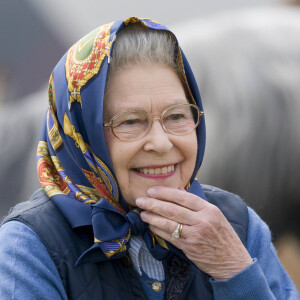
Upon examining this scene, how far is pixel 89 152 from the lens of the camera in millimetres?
1684

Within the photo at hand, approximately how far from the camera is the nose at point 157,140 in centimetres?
163

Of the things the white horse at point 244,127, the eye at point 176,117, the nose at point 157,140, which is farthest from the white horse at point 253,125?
the nose at point 157,140

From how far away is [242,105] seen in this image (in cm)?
283

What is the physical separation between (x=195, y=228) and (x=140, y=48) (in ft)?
2.03

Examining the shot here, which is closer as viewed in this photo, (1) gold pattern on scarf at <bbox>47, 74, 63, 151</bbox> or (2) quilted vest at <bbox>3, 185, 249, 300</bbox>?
(2) quilted vest at <bbox>3, 185, 249, 300</bbox>

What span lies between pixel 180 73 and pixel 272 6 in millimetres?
1778

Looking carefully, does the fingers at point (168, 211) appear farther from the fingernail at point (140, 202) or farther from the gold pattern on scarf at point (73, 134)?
the gold pattern on scarf at point (73, 134)

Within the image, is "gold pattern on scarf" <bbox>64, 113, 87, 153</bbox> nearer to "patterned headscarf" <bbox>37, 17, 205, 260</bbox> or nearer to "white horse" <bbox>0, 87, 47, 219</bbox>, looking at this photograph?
"patterned headscarf" <bbox>37, 17, 205, 260</bbox>

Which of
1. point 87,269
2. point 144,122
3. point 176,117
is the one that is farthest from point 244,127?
point 87,269

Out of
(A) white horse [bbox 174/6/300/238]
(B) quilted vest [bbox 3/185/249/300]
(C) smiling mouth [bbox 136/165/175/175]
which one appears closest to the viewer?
(B) quilted vest [bbox 3/185/249/300]

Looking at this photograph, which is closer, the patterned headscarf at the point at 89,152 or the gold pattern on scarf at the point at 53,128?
the patterned headscarf at the point at 89,152

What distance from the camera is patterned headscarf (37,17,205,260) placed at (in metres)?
1.62

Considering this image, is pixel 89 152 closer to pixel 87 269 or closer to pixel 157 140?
pixel 157 140

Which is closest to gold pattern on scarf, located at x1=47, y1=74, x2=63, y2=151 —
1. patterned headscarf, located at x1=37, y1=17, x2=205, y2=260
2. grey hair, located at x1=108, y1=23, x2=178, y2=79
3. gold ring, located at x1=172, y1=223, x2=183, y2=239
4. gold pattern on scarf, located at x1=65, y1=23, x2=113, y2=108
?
patterned headscarf, located at x1=37, y1=17, x2=205, y2=260
